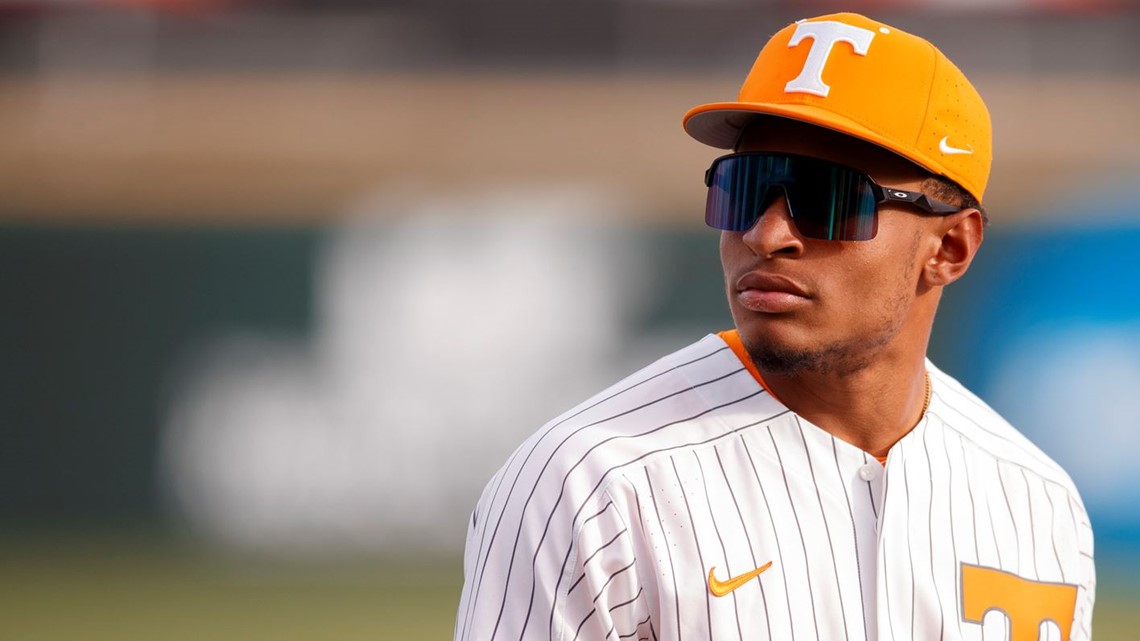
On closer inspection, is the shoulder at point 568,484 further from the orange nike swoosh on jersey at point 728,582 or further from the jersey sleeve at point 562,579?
the orange nike swoosh on jersey at point 728,582

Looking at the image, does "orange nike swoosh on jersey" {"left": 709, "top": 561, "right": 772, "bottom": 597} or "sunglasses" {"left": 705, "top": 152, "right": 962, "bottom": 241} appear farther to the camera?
"sunglasses" {"left": 705, "top": 152, "right": 962, "bottom": 241}

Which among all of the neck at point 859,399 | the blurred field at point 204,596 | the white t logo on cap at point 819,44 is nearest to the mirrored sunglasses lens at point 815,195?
the white t logo on cap at point 819,44

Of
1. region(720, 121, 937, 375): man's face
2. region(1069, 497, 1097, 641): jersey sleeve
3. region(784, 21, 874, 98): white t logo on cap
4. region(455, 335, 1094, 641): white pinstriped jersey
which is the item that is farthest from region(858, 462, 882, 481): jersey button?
region(784, 21, 874, 98): white t logo on cap

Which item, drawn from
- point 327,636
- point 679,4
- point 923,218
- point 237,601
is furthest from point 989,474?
point 679,4

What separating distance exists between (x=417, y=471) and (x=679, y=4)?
2.91 metres

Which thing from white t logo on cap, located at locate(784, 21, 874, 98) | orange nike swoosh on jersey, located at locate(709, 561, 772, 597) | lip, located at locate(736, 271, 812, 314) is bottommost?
orange nike swoosh on jersey, located at locate(709, 561, 772, 597)

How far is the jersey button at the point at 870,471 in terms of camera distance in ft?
6.34

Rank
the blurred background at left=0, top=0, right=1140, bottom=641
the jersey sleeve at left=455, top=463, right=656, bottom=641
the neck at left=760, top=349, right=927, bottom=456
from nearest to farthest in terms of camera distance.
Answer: the jersey sleeve at left=455, top=463, right=656, bottom=641 → the neck at left=760, top=349, right=927, bottom=456 → the blurred background at left=0, top=0, right=1140, bottom=641

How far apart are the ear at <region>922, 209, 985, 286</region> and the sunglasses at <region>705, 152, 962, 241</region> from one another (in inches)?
4.4

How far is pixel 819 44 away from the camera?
198 cm

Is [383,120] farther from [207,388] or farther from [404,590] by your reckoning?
[404,590]

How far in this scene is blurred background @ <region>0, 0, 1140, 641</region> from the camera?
253 inches

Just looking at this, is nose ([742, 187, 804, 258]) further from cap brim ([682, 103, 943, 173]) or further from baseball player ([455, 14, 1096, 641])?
cap brim ([682, 103, 943, 173])

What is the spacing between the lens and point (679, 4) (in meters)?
7.22
